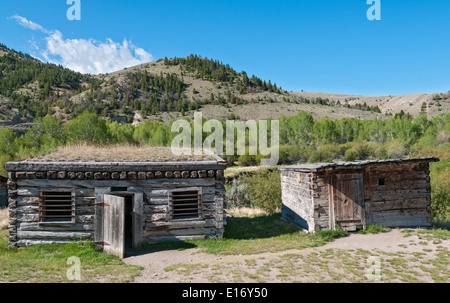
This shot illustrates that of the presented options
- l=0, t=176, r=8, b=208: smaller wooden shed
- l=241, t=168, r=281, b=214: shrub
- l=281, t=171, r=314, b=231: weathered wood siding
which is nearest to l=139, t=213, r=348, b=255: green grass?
l=281, t=171, r=314, b=231: weathered wood siding

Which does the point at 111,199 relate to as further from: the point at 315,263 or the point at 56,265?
the point at 315,263

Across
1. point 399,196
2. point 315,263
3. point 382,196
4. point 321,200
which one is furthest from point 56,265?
point 399,196

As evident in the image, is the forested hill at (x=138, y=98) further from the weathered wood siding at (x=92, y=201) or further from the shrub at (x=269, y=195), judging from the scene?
the weathered wood siding at (x=92, y=201)

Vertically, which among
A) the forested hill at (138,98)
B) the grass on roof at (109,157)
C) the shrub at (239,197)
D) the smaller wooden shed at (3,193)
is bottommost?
the shrub at (239,197)

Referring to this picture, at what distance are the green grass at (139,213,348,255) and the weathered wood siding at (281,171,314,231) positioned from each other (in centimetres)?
53

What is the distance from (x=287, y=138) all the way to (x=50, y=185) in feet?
159

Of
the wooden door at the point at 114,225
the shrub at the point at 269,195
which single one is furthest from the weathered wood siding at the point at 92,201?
the shrub at the point at 269,195

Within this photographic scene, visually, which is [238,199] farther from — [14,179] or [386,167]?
[14,179]

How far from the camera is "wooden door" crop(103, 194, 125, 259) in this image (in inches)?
369

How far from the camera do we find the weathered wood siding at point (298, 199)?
12102 mm

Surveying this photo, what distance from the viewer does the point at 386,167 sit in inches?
484

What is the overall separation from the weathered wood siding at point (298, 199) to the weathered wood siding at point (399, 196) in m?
2.48

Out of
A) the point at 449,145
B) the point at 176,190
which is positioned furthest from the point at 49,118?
the point at 449,145

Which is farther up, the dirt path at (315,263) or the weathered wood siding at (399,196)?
the weathered wood siding at (399,196)
